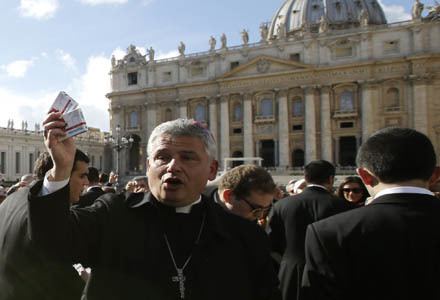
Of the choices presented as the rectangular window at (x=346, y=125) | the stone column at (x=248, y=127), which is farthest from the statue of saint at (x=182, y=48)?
the rectangular window at (x=346, y=125)

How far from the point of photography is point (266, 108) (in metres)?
43.8

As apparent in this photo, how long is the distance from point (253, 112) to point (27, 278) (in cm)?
4186

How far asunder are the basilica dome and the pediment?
17340 millimetres

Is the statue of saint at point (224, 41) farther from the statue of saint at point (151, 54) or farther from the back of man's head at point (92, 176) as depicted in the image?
the back of man's head at point (92, 176)

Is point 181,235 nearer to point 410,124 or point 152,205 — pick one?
point 152,205

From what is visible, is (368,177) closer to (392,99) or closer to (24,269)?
(24,269)

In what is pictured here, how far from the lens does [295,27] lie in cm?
6306

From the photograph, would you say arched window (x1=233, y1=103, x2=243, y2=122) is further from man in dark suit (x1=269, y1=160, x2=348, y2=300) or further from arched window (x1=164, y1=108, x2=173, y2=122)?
man in dark suit (x1=269, y1=160, x2=348, y2=300)

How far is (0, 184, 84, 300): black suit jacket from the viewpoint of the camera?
256 cm

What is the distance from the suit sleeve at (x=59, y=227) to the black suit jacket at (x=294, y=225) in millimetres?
2844

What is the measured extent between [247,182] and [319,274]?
1.68 metres

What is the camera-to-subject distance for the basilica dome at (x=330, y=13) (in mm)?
60500

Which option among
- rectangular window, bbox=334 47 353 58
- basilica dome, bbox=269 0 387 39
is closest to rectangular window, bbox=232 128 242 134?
rectangular window, bbox=334 47 353 58

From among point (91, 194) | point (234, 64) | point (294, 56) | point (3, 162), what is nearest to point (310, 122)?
point (294, 56)
